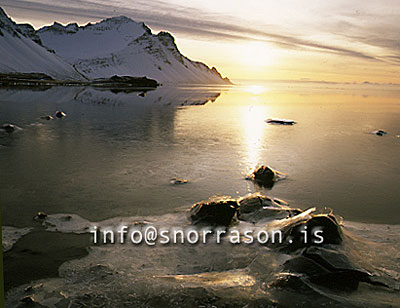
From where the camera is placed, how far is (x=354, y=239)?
728 centimetres

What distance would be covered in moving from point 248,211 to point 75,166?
770cm

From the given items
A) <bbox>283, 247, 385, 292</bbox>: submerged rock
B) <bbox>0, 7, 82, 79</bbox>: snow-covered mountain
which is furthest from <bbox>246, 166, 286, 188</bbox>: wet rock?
<bbox>0, 7, 82, 79</bbox>: snow-covered mountain

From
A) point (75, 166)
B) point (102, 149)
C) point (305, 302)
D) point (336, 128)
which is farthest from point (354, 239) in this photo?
point (336, 128)

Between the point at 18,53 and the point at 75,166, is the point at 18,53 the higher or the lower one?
the higher one

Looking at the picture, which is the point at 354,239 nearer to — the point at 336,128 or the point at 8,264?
the point at 8,264

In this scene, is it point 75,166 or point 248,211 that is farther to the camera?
point 75,166

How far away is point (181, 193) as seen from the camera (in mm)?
10523

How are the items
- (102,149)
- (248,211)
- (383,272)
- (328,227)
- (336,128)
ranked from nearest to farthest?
(383,272)
(328,227)
(248,211)
(102,149)
(336,128)

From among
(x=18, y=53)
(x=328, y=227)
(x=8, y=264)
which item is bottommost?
(x=8, y=264)

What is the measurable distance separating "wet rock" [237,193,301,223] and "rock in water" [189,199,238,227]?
57cm

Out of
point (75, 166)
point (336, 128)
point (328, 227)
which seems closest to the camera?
point (328, 227)

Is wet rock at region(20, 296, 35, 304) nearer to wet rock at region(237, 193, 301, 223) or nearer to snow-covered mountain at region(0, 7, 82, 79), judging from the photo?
wet rock at region(237, 193, 301, 223)

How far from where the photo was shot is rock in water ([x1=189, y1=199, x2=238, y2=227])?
27.4ft

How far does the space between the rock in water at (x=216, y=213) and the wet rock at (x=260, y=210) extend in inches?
22.6
